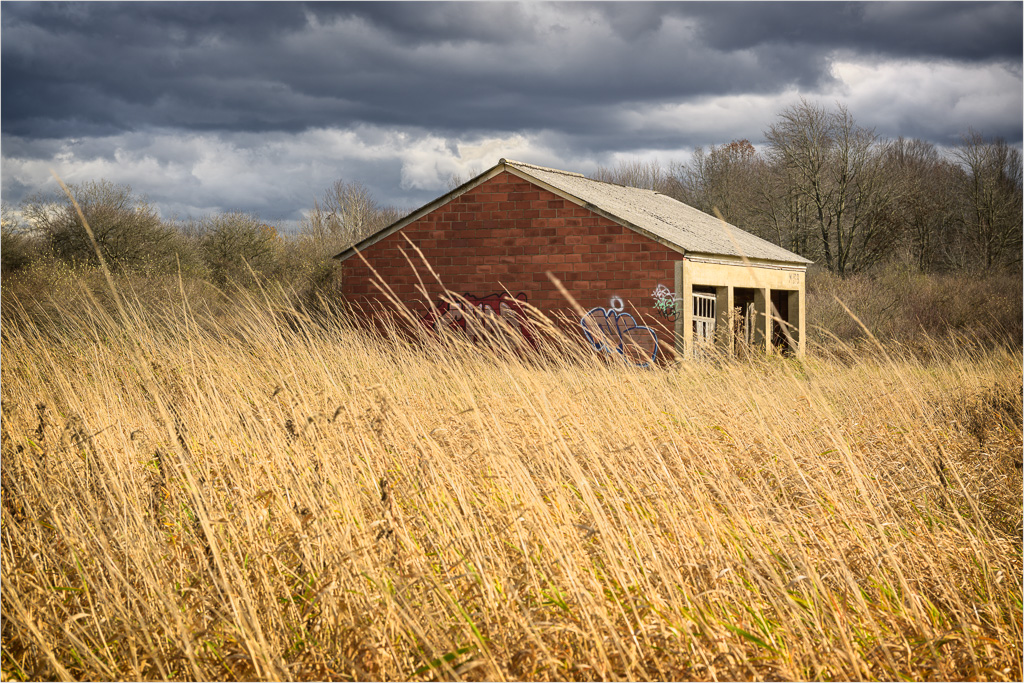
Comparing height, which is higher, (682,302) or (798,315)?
(682,302)

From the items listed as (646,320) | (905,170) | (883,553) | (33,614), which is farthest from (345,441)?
(905,170)

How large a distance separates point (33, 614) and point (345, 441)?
1543 mm

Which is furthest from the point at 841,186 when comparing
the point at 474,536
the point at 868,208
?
the point at 474,536

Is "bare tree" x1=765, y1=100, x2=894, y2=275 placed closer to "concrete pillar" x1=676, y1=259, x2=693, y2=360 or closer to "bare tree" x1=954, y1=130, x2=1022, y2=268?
"bare tree" x1=954, y1=130, x2=1022, y2=268

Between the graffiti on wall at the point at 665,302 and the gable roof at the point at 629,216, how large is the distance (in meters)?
0.86

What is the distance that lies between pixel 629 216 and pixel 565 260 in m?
1.70

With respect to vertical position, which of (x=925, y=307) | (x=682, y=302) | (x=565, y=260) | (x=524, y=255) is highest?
(x=524, y=255)

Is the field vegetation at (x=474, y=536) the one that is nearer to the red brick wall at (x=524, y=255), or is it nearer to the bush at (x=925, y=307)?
the red brick wall at (x=524, y=255)

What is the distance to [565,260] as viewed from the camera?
52.7 feet

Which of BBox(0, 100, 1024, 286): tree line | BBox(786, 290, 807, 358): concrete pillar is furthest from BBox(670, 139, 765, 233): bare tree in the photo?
BBox(786, 290, 807, 358): concrete pillar

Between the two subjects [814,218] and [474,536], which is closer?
[474,536]

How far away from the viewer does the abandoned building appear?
15.4m

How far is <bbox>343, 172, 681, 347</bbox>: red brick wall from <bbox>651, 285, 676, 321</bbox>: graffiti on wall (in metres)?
0.11

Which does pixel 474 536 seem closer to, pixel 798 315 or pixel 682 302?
pixel 682 302
